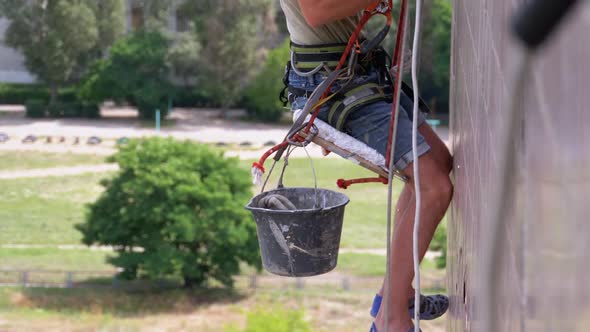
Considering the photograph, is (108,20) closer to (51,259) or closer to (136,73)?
(136,73)

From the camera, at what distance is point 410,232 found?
3076 mm

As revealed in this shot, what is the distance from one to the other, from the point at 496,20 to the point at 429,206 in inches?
48.2

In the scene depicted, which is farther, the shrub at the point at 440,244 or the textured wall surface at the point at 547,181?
the shrub at the point at 440,244

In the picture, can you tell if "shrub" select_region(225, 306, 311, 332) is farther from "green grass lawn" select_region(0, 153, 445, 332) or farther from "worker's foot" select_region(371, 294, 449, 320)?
"worker's foot" select_region(371, 294, 449, 320)

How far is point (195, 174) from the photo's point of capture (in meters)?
22.8

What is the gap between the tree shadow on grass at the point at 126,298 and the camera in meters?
21.9

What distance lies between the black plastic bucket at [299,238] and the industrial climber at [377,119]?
26 cm

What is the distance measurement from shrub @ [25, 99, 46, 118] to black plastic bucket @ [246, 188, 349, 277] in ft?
131

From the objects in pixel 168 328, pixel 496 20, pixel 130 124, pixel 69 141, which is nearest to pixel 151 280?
pixel 168 328

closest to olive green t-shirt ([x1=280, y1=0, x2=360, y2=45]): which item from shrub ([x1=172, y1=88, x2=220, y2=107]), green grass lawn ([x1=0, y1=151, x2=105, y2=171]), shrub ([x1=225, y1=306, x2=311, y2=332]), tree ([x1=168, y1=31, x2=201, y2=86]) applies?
shrub ([x1=225, y1=306, x2=311, y2=332])

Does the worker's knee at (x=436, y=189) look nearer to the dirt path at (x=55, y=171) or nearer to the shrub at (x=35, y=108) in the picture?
the dirt path at (x=55, y=171)

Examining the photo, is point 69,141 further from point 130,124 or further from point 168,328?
point 168,328

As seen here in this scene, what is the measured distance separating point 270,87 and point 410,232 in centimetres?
3906

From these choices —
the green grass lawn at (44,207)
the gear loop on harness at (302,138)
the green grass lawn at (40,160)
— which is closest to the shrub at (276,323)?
the green grass lawn at (44,207)
